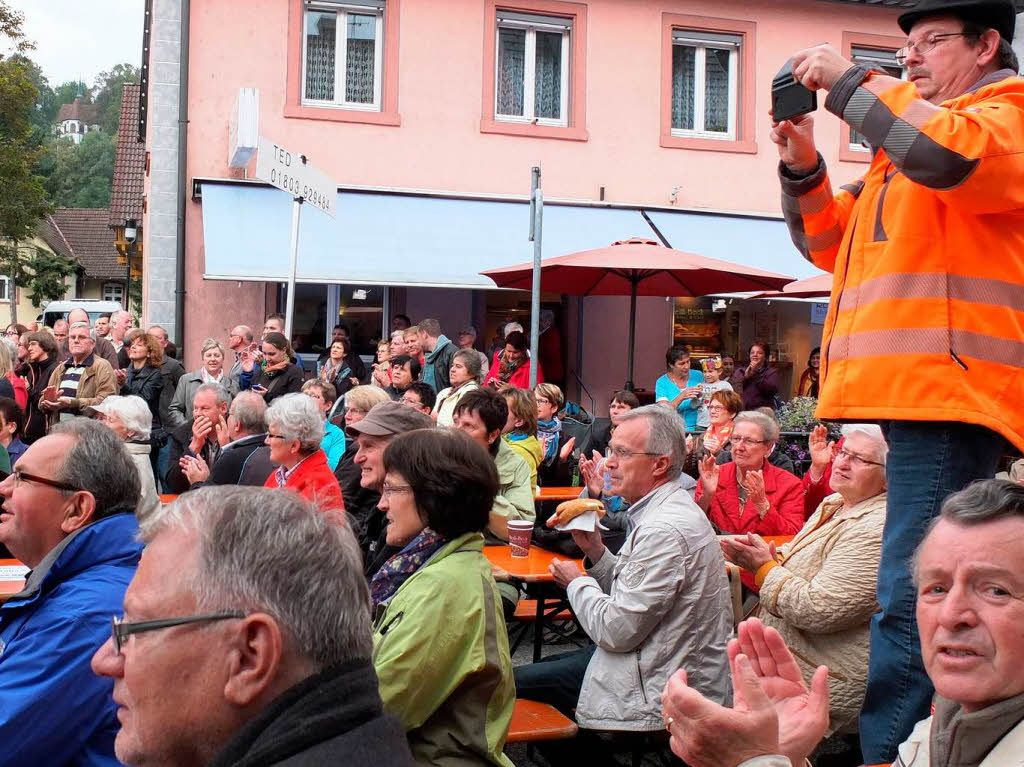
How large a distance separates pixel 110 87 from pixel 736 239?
134 m

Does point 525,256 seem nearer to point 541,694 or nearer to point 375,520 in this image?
point 375,520

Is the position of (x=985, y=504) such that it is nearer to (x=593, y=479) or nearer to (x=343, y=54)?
(x=593, y=479)

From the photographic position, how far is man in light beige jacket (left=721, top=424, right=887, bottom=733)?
3.96 metres

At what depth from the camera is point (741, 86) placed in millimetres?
16281

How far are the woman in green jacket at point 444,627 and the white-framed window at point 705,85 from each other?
13.5m

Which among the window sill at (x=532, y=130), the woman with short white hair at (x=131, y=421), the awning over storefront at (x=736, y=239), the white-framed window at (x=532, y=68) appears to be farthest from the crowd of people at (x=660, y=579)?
the white-framed window at (x=532, y=68)

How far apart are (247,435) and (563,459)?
3.11 metres

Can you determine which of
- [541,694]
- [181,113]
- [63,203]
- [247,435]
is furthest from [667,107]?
[63,203]

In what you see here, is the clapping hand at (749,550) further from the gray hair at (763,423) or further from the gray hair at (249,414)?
the gray hair at (249,414)

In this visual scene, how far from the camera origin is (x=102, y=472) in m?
3.55

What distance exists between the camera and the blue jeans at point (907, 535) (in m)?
2.76

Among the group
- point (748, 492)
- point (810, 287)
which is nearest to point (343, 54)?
point (810, 287)

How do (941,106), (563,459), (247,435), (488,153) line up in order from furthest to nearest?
(488,153) → (563,459) → (247,435) → (941,106)

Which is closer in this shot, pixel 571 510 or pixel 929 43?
pixel 929 43
